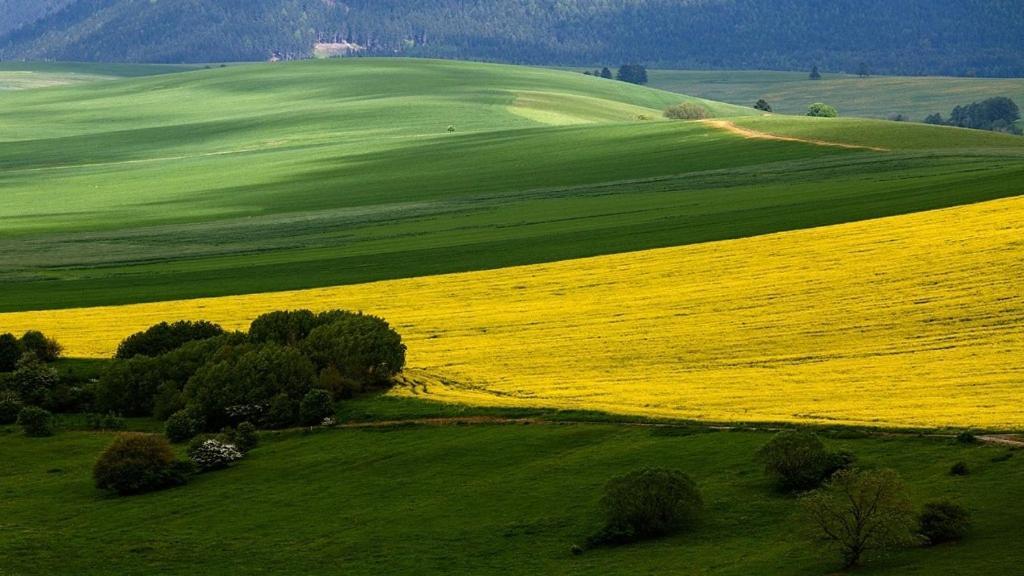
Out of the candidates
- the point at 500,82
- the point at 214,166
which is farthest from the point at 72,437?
the point at 500,82

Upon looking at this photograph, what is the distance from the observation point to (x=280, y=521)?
41562 mm

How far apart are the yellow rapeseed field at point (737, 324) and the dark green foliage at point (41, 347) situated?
2.03 meters

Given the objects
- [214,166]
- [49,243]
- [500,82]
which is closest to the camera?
[49,243]

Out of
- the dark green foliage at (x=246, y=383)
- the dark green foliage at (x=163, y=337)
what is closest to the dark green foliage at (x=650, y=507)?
the dark green foliage at (x=246, y=383)

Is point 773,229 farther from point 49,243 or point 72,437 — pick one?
point 49,243

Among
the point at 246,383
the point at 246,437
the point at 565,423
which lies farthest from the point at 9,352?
the point at 565,423

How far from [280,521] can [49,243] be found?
59.2 metres

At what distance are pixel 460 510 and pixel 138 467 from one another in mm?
11421

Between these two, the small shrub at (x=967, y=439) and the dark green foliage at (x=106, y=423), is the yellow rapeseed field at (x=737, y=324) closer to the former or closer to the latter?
the small shrub at (x=967, y=439)

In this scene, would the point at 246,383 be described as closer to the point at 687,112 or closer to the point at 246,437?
the point at 246,437

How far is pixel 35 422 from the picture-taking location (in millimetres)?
54938

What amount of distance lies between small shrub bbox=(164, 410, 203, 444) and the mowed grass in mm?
3753

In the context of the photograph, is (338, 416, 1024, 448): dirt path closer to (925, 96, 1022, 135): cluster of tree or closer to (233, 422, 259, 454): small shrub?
(233, 422, 259, 454): small shrub

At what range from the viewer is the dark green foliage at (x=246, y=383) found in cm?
5416
